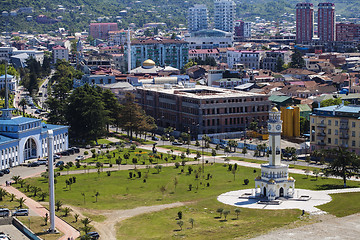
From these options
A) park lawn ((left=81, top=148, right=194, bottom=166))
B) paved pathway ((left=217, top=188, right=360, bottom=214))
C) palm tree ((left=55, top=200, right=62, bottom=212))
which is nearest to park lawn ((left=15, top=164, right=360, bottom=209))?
paved pathway ((left=217, top=188, right=360, bottom=214))

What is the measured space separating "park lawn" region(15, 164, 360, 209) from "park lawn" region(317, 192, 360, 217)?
5.44 meters

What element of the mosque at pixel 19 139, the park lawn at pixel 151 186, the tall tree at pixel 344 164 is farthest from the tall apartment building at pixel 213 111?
the tall tree at pixel 344 164

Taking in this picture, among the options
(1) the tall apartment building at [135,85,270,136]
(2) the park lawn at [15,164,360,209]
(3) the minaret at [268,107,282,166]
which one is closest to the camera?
(2) the park lawn at [15,164,360,209]

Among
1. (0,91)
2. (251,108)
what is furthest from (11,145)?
(0,91)

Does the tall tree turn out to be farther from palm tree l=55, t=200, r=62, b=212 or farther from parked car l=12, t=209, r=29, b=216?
parked car l=12, t=209, r=29, b=216

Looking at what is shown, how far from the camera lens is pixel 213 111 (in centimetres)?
13725

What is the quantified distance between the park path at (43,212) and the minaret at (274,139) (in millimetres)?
25325

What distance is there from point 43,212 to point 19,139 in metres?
32.1

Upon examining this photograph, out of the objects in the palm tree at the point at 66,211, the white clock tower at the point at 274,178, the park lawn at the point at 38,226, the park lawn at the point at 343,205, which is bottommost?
the park lawn at the point at 38,226

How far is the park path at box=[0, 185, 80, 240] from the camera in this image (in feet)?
234

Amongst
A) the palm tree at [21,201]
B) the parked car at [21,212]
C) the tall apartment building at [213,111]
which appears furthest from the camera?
the tall apartment building at [213,111]

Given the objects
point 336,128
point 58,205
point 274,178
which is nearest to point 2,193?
point 58,205

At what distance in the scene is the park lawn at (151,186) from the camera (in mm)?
84938

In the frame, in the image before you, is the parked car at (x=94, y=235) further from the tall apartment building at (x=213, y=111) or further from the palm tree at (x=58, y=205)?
the tall apartment building at (x=213, y=111)
